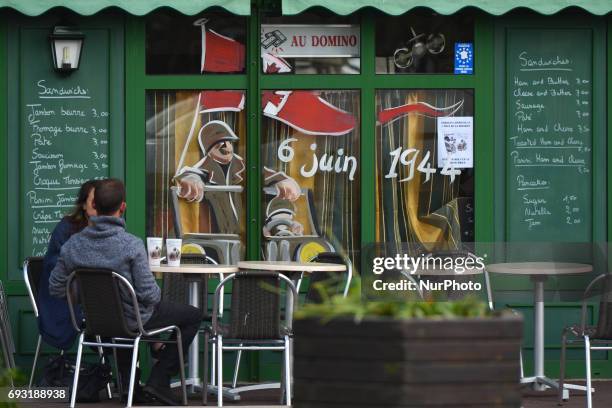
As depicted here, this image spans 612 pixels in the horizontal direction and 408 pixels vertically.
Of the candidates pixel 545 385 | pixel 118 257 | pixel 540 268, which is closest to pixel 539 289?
pixel 540 268

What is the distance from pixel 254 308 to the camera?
7762 mm

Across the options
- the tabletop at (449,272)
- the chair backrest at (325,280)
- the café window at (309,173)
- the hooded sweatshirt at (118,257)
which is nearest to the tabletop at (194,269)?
the hooded sweatshirt at (118,257)

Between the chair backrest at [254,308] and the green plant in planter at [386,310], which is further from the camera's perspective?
the chair backrest at [254,308]

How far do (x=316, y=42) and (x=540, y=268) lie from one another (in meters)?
2.32

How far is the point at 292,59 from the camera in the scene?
9617 mm

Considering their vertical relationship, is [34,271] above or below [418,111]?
below

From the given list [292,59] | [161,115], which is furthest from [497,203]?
[161,115]

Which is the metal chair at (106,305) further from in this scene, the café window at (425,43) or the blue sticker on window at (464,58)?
the blue sticker on window at (464,58)

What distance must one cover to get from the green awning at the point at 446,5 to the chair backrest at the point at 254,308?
7.53 feet

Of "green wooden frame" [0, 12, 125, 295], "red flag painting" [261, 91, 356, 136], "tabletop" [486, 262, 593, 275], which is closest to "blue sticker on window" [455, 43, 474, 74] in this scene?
"red flag painting" [261, 91, 356, 136]

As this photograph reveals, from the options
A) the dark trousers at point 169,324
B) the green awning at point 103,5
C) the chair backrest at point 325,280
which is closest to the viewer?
the dark trousers at point 169,324

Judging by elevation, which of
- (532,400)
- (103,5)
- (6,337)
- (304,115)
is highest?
(103,5)

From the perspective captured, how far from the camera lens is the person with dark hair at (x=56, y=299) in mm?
8352

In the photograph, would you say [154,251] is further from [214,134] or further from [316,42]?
[316,42]
